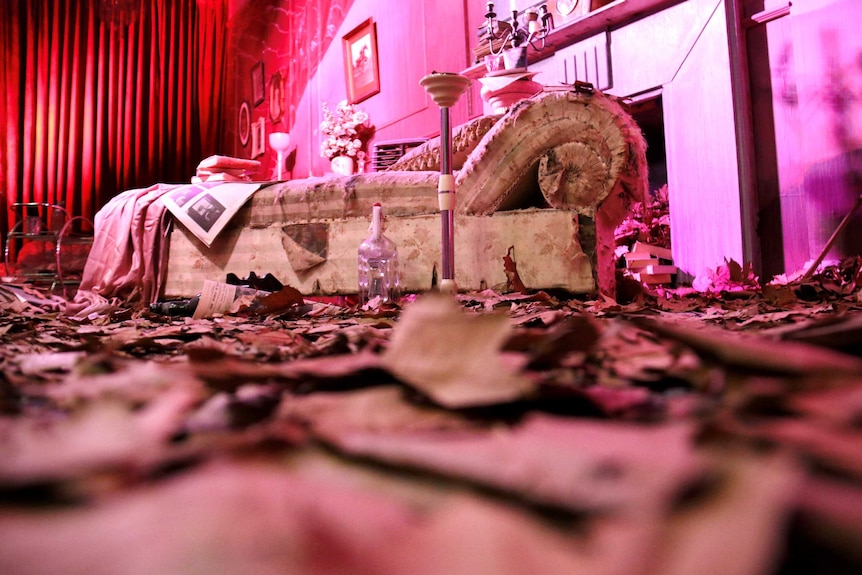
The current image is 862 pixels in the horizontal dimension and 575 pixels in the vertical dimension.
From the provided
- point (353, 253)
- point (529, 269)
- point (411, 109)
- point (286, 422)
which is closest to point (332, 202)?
point (353, 253)

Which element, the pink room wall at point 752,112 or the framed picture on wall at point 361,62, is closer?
the pink room wall at point 752,112

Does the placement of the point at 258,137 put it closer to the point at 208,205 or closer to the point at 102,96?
the point at 102,96

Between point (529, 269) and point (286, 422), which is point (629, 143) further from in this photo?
point (286, 422)

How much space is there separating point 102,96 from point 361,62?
2835 millimetres

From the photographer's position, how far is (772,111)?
2.70 meters

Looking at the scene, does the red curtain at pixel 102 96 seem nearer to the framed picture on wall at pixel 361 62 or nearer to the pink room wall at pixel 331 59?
the pink room wall at pixel 331 59

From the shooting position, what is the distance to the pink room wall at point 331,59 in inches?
169

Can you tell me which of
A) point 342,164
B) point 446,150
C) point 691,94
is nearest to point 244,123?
point 342,164

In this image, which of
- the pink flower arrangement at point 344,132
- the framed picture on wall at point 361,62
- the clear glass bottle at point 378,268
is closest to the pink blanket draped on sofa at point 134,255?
the clear glass bottle at point 378,268

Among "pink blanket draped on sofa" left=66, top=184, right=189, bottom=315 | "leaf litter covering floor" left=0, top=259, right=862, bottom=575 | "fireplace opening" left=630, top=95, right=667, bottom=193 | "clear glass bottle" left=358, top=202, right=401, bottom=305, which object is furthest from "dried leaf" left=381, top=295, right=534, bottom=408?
"fireplace opening" left=630, top=95, right=667, bottom=193

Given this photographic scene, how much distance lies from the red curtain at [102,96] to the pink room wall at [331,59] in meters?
0.33

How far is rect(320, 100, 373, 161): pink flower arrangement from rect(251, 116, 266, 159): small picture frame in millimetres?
1662

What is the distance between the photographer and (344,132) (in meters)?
5.00

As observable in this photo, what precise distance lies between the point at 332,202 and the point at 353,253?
0.20 meters
